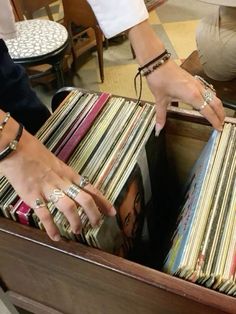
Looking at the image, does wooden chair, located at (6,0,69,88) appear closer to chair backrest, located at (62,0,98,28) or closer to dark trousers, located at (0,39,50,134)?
chair backrest, located at (62,0,98,28)

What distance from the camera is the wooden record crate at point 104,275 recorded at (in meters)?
0.46

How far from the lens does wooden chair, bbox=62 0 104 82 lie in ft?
6.56

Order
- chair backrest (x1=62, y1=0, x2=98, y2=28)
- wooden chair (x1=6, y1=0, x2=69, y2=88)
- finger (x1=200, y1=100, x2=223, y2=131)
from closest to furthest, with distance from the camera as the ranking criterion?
finger (x1=200, y1=100, x2=223, y2=131), wooden chair (x1=6, y1=0, x2=69, y2=88), chair backrest (x1=62, y1=0, x2=98, y2=28)

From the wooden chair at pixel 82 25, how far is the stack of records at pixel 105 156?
1.41 meters

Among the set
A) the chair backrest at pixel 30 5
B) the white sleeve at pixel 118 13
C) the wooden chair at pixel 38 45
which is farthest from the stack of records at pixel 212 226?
the chair backrest at pixel 30 5

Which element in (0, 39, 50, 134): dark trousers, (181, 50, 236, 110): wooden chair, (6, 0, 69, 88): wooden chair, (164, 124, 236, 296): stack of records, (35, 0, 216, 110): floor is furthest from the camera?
(35, 0, 216, 110): floor

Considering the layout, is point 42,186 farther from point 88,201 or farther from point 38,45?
point 38,45

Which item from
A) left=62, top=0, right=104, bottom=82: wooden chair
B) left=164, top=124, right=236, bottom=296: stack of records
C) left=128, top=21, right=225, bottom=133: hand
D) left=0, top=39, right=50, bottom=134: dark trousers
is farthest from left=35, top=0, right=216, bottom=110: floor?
left=164, top=124, right=236, bottom=296: stack of records

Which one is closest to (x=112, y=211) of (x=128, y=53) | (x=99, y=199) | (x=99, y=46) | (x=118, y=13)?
(x=99, y=199)

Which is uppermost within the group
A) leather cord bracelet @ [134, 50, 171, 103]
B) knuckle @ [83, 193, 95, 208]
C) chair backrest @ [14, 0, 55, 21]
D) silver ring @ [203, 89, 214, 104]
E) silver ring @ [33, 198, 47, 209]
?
leather cord bracelet @ [134, 50, 171, 103]

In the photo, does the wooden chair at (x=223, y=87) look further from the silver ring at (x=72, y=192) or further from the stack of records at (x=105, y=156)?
the silver ring at (x=72, y=192)

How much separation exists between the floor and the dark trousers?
1.04 meters

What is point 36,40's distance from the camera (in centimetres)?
170

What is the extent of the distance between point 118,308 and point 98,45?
5.77 ft
